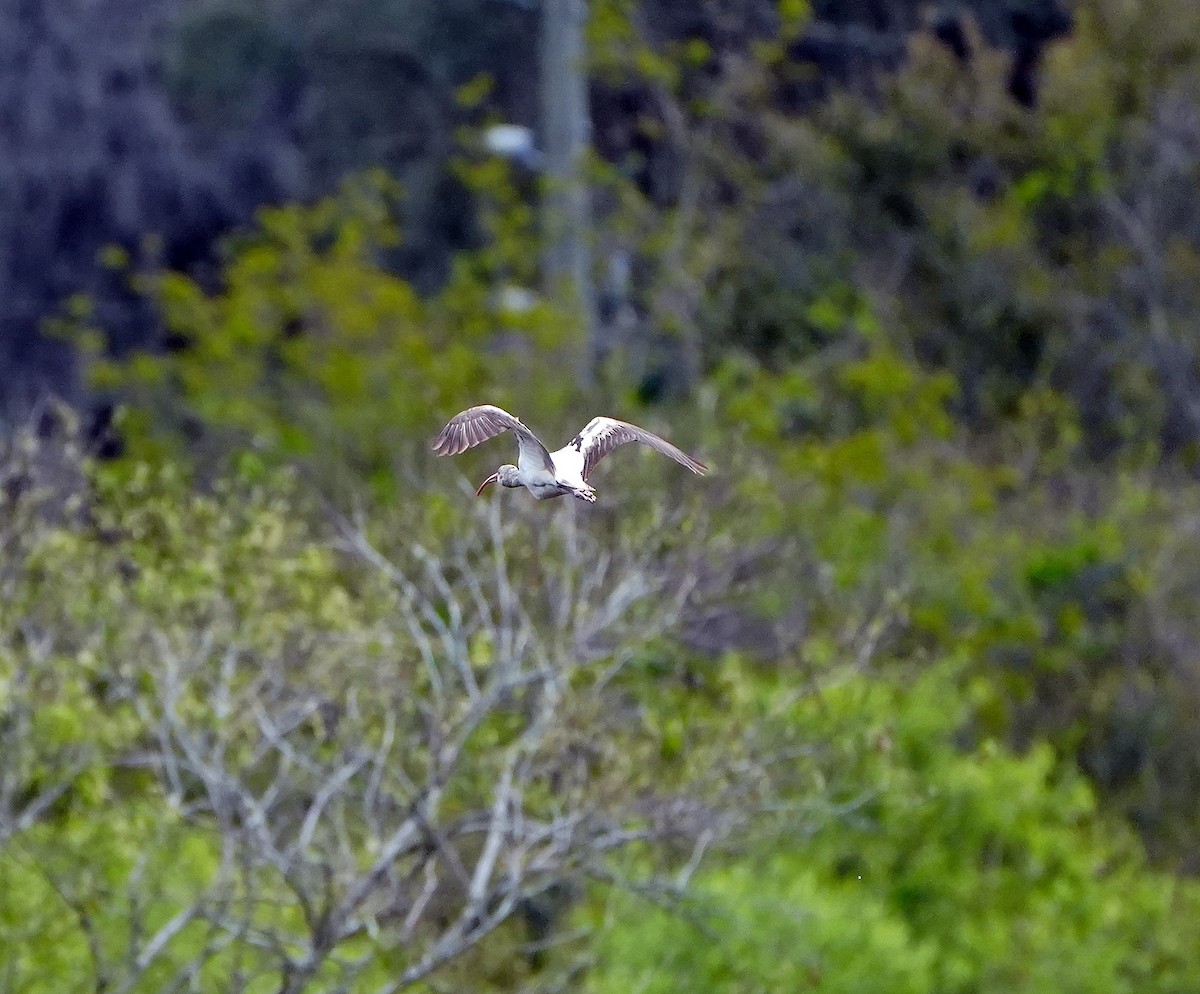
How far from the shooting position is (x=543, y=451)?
618cm

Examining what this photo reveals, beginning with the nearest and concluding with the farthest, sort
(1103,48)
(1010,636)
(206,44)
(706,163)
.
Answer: (1010,636) → (1103,48) → (706,163) → (206,44)

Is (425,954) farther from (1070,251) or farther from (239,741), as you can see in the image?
(1070,251)

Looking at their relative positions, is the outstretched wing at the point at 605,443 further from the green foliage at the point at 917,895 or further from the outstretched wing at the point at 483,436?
the green foliage at the point at 917,895

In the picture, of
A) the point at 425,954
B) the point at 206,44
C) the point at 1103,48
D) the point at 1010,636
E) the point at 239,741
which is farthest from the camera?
the point at 206,44

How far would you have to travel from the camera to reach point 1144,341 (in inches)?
895

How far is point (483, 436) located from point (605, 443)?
0.38 metres

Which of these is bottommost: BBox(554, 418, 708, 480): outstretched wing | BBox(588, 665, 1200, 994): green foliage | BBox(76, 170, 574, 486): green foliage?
BBox(588, 665, 1200, 994): green foliage

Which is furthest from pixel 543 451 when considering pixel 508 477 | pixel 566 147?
pixel 566 147

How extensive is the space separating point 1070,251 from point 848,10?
4.44 meters

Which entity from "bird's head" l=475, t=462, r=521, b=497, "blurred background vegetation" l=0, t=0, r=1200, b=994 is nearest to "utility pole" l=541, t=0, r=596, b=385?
"blurred background vegetation" l=0, t=0, r=1200, b=994

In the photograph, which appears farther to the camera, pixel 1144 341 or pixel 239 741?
pixel 1144 341

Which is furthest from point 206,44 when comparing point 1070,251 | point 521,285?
point 1070,251

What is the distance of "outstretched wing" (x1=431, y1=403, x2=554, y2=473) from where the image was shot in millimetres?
6234

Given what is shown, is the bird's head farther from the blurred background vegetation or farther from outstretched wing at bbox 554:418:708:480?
the blurred background vegetation
